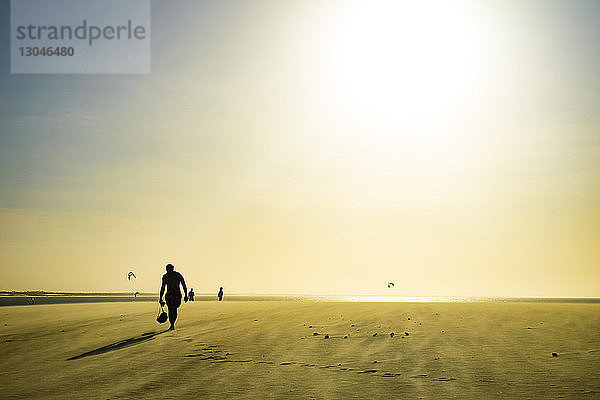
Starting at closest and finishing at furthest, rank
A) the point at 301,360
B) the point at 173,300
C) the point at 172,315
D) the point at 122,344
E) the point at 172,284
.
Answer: the point at 301,360, the point at 122,344, the point at 172,315, the point at 173,300, the point at 172,284

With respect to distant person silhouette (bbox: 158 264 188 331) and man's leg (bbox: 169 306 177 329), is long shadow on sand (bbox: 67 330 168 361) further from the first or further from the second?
distant person silhouette (bbox: 158 264 188 331)

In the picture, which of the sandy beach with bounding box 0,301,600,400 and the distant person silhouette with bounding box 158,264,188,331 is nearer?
the sandy beach with bounding box 0,301,600,400

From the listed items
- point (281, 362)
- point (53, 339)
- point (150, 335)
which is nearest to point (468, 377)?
point (281, 362)

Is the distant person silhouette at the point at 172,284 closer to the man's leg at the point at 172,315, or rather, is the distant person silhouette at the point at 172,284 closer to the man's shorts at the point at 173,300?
the man's shorts at the point at 173,300

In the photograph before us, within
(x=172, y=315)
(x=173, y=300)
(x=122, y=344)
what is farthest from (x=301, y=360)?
(x=173, y=300)

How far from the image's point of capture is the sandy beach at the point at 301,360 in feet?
32.2

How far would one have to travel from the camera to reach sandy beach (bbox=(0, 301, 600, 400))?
387 inches

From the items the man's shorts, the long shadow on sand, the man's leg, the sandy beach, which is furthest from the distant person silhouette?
the long shadow on sand

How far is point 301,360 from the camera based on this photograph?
42.4 feet

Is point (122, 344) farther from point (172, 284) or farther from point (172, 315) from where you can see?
point (172, 284)

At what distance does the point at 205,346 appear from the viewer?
49.8 feet

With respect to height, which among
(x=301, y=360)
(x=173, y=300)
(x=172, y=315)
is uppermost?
(x=173, y=300)

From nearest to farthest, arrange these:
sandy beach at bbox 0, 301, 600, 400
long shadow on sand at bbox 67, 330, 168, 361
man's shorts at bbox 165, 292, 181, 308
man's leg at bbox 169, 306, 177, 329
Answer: sandy beach at bbox 0, 301, 600, 400 → long shadow on sand at bbox 67, 330, 168, 361 → man's leg at bbox 169, 306, 177, 329 → man's shorts at bbox 165, 292, 181, 308

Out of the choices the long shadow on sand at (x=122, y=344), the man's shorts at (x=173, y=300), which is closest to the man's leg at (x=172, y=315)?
the man's shorts at (x=173, y=300)
